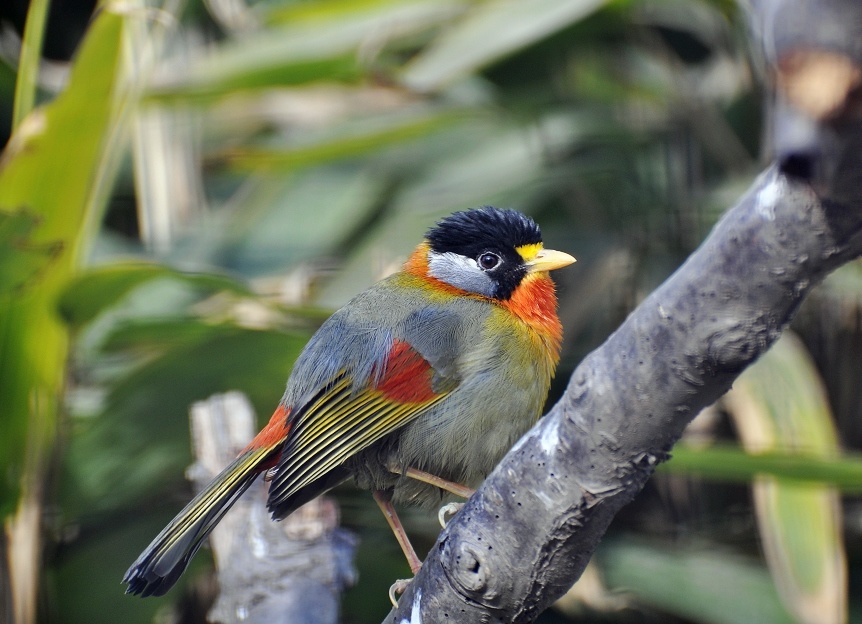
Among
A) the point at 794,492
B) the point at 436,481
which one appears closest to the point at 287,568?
the point at 436,481

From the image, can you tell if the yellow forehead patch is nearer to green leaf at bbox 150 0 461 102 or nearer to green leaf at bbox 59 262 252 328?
green leaf at bbox 59 262 252 328

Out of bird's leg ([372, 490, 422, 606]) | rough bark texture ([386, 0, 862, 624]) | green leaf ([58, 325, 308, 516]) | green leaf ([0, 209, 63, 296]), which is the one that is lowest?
green leaf ([58, 325, 308, 516])

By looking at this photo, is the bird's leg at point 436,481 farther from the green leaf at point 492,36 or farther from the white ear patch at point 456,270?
the green leaf at point 492,36

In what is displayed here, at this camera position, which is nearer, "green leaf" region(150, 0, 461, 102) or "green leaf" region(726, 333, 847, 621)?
"green leaf" region(726, 333, 847, 621)

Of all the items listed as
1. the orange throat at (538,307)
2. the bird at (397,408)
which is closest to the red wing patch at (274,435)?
the bird at (397,408)

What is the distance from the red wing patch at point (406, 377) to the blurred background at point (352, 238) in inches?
35.5

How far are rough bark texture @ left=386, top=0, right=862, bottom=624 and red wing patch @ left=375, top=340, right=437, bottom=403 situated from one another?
44 centimetres

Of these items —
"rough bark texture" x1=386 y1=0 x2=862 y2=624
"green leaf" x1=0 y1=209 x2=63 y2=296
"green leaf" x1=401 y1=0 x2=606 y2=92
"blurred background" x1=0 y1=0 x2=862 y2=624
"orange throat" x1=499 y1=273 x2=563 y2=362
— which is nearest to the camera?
"rough bark texture" x1=386 y1=0 x2=862 y2=624

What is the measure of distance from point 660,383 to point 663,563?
8.03 ft

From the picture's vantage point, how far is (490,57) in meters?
3.58

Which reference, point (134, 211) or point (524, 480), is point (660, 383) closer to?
point (524, 480)

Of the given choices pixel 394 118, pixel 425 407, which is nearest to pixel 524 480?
pixel 425 407

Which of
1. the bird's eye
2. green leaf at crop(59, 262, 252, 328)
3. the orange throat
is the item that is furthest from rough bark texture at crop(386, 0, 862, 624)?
green leaf at crop(59, 262, 252, 328)

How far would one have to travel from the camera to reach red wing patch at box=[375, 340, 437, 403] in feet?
6.46
